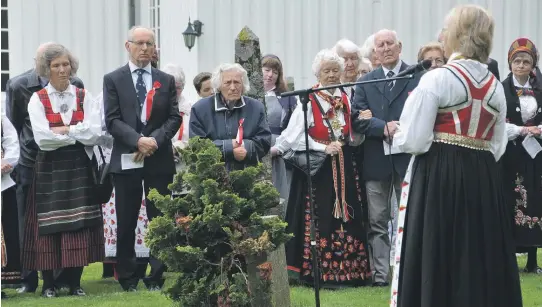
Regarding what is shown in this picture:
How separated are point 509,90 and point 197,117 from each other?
9.48 ft

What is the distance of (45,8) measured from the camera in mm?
16172

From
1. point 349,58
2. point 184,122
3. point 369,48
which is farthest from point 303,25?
point 184,122

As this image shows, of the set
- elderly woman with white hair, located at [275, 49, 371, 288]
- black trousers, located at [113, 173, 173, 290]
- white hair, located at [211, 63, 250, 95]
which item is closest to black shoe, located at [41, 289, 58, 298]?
black trousers, located at [113, 173, 173, 290]

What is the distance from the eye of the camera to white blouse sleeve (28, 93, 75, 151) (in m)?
9.12

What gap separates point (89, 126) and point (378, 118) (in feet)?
7.60

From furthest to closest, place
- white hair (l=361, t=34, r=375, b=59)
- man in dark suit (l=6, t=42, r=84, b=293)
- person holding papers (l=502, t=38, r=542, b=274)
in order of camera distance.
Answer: white hair (l=361, t=34, r=375, b=59)
person holding papers (l=502, t=38, r=542, b=274)
man in dark suit (l=6, t=42, r=84, b=293)

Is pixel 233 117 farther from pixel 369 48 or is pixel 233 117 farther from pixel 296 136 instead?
pixel 369 48

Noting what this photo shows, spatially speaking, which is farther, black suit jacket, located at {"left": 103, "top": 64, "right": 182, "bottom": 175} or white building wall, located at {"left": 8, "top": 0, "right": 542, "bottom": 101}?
white building wall, located at {"left": 8, "top": 0, "right": 542, "bottom": 101}

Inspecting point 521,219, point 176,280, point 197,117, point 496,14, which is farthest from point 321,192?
point 496,14

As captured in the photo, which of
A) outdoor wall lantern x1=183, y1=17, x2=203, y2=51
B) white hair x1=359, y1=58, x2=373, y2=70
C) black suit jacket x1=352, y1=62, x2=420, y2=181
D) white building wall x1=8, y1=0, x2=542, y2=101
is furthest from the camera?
white building wall x1=8, y1=0, x2=542, y2=101

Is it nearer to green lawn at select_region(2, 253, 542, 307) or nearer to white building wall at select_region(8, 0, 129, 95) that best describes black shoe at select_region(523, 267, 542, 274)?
green lawn at select_region(2, 253, 542, 307)

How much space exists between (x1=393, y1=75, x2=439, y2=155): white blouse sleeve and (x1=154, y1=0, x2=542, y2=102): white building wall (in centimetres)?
908

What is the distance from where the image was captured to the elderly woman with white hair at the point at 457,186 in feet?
21.8

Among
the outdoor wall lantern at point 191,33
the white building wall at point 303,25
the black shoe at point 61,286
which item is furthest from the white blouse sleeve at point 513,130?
the outdoor wall lantern at point 191,33
